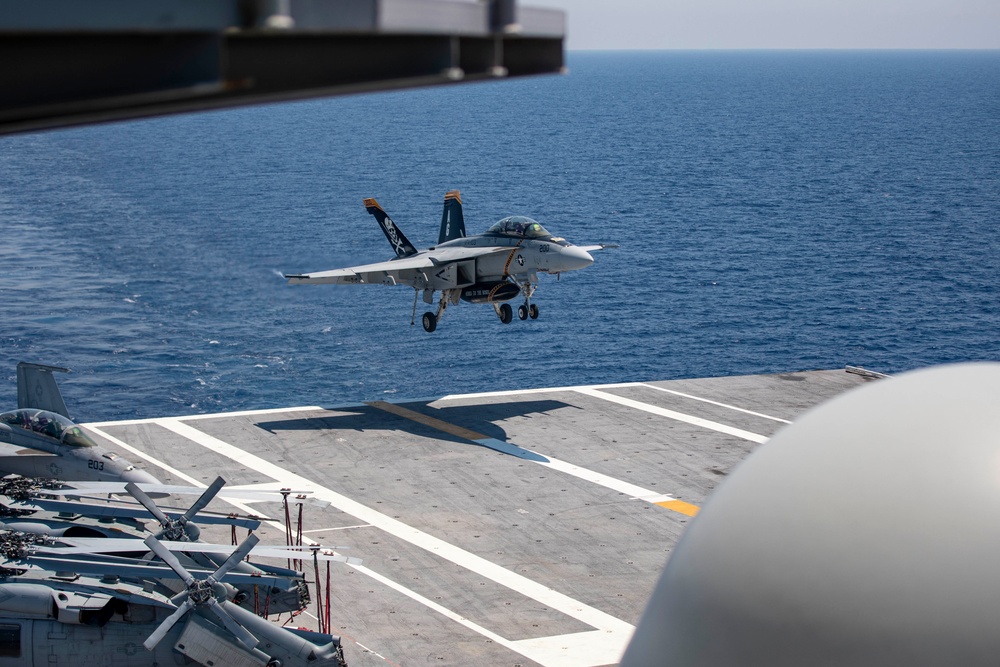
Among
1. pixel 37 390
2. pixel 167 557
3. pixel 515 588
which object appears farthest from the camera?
pixel 37 390

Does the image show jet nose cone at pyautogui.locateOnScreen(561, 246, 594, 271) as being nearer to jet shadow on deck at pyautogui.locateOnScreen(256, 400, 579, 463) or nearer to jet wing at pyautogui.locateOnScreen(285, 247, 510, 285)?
jet wing at pyautogui.locateOnScreen(285, 247, 510, 285)

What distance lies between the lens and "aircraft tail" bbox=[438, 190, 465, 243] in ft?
A: 171

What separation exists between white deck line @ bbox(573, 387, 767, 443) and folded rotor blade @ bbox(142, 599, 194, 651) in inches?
1115

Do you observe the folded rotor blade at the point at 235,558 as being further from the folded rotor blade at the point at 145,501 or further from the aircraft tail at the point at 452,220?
the aircraft tail at the point at 452,220

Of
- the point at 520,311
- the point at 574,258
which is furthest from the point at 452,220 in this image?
the point at 574,258

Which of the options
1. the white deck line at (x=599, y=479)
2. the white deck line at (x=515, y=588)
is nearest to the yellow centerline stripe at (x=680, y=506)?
the white deck line at (x=599, y=479)

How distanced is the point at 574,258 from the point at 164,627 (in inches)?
1064

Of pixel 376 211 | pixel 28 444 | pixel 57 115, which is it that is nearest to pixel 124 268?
pixel 376 211

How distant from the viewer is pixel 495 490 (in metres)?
40.8

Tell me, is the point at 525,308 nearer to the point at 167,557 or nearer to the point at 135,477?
the point at 135,477

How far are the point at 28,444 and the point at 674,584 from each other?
80.9ft

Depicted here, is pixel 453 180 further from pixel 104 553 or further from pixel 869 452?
pixel 869 452

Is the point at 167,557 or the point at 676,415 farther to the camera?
the point at 676,415

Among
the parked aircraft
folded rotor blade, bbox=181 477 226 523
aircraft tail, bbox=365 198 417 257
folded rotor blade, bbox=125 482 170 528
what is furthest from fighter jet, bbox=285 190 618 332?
the parked aircraft
